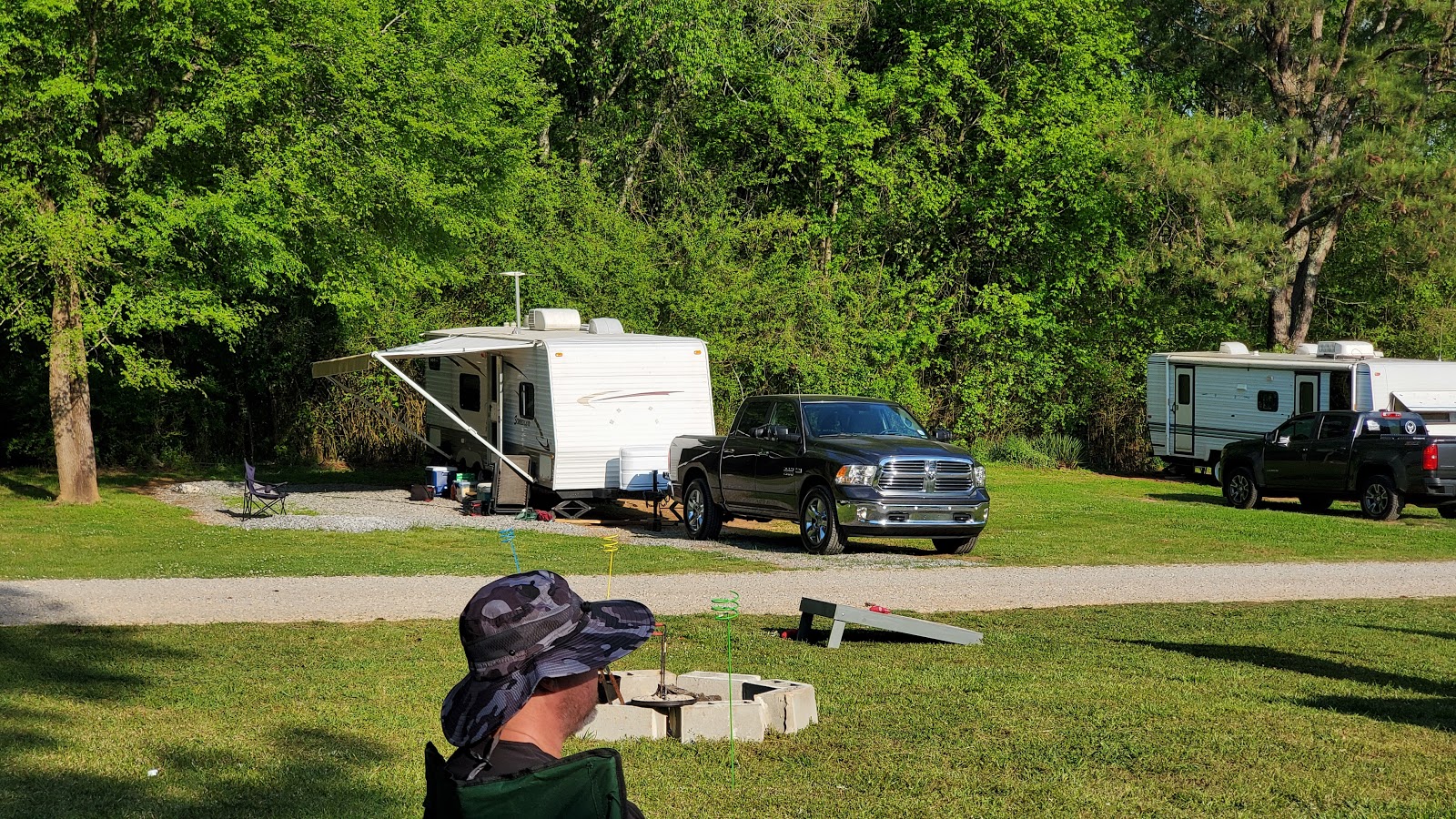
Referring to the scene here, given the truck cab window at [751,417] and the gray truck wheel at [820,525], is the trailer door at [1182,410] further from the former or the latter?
the gray truck wheel at [820,525]

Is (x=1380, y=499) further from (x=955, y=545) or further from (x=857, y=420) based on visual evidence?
(x=857, y=420)

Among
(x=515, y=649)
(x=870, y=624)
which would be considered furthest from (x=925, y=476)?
(x=515, y=649)

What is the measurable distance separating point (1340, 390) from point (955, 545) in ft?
39.6

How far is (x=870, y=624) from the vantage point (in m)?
10.1

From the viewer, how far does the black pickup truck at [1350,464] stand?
69.9 feet

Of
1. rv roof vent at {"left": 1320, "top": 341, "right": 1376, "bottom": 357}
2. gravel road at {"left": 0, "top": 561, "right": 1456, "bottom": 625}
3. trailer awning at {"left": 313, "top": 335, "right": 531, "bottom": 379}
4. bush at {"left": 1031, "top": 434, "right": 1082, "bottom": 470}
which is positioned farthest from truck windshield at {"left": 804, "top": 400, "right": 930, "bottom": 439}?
bush at {"left": 1031, "top": 434, "right": 1082, "bottom": 470}

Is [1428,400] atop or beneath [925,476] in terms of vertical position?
atop

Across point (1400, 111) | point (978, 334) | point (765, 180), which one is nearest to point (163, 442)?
point (765, 180)

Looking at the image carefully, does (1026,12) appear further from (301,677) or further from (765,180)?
(301,677)

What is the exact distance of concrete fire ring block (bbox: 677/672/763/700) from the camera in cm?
811

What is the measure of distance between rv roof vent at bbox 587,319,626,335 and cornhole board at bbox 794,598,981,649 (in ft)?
41.6

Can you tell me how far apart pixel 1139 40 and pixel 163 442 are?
81.7ft

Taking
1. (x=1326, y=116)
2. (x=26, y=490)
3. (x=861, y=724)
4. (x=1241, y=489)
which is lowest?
(x=861, y=724)

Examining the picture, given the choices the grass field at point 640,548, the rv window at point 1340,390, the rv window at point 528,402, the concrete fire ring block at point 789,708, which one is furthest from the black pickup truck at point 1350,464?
the concrete fire ring block at point 789,708
